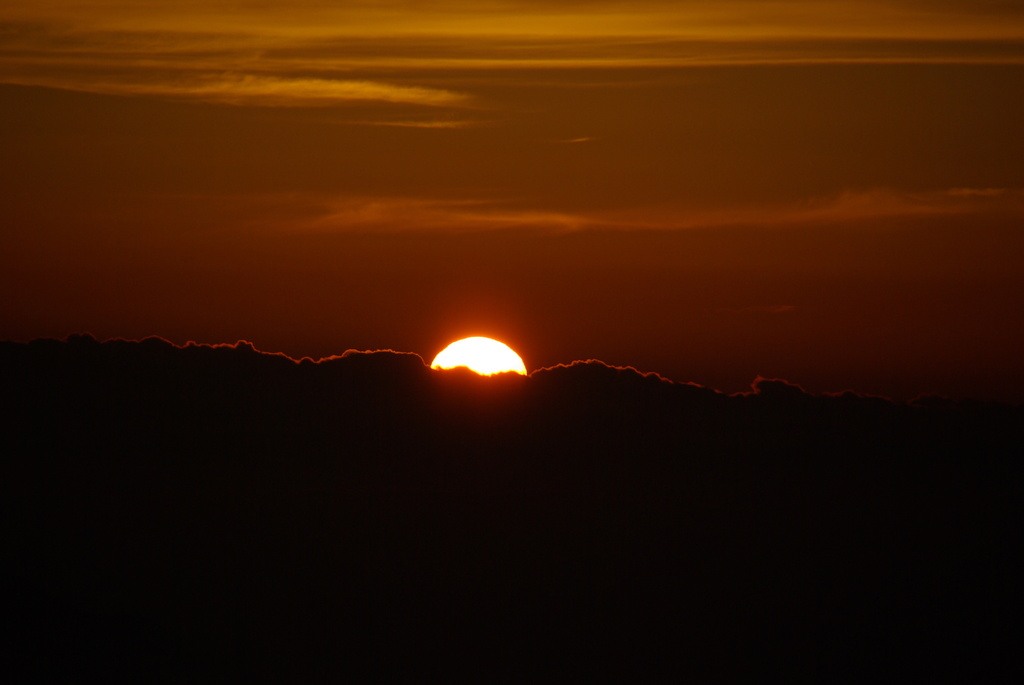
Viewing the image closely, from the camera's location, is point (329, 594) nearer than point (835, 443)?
Yes

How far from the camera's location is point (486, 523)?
31.6 meters

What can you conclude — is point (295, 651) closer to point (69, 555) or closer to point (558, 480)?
point (69, 555)

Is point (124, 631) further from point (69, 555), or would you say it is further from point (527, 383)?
point (527, 383)

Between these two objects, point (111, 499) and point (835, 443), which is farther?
point (835, 443)

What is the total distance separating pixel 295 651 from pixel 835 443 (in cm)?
1615

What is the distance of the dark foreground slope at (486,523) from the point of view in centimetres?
2967

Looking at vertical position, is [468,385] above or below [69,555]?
above

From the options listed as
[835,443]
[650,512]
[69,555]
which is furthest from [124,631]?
[835,443]

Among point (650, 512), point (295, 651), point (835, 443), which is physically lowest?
point (295, 651)

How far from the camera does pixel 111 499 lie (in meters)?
29.9

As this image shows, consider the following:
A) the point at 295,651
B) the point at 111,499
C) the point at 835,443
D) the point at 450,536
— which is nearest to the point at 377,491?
the point at 450,536

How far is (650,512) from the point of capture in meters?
32.2

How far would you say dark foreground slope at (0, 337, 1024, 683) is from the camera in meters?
29.7

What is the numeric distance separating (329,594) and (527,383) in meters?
7.77
